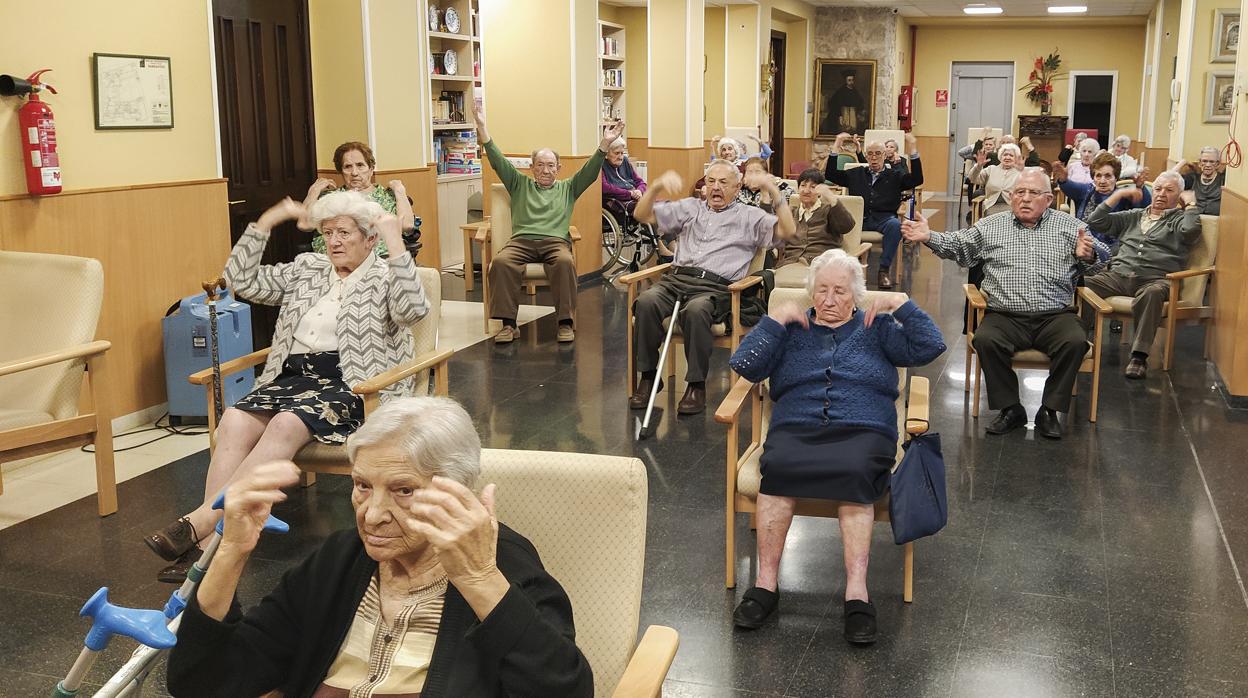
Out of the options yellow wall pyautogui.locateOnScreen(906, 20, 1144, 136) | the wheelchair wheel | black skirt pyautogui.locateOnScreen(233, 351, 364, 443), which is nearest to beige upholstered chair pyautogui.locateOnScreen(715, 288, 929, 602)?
black skirt pyautogui.locateOnScreen(233, 351, 364, 443)

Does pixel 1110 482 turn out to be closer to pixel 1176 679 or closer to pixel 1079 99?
pixel 1176 679

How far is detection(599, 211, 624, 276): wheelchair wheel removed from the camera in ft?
32.7

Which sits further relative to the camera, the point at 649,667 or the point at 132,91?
the point at 132,91

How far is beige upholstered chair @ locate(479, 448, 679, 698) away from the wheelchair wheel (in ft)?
25.6

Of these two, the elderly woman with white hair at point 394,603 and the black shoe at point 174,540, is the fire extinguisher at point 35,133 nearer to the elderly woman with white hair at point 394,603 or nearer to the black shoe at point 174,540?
the black shoe at point 174,540

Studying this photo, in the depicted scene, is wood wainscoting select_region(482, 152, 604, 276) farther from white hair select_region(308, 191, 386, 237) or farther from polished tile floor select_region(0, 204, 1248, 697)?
white hair select_region(308, 191, 386, 237)

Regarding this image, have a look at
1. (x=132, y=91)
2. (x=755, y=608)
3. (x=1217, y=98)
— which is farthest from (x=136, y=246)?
(x=1217, y=98)

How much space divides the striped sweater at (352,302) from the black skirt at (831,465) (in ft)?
4.17

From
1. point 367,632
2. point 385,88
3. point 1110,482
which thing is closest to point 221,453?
point 367,632

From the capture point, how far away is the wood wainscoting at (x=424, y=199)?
7.78 metres

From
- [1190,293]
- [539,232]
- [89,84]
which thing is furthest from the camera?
[539,232]

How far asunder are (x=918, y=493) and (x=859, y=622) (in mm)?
398

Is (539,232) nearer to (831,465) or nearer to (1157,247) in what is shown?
(1157,247)

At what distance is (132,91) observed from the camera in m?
5.16
